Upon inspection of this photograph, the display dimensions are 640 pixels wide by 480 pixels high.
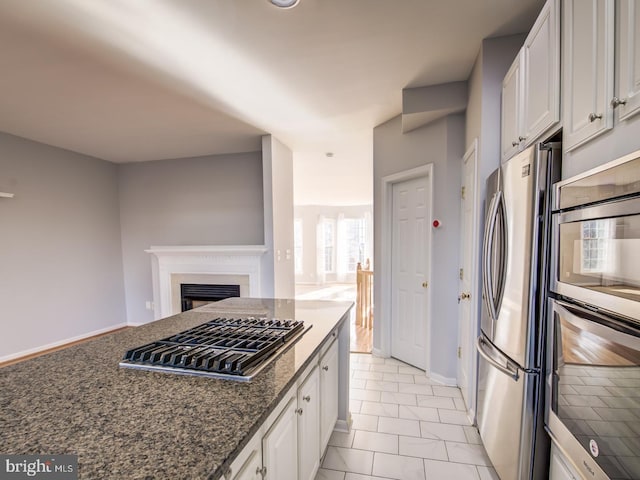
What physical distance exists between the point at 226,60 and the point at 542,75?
6.38 feet

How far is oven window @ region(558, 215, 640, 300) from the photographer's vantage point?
82 cm

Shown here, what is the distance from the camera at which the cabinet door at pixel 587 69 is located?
0.99 metres

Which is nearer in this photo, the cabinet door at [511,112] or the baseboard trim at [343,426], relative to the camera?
the cabinet door at [511,112]

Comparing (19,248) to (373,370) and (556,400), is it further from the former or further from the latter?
(556,400)

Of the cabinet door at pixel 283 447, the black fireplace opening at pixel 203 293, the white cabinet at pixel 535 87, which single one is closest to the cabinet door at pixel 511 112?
the white cabinet at pixel 535 87

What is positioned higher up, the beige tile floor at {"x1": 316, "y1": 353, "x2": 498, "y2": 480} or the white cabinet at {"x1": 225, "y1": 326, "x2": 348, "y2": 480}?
the white cabinet at {"x1": 225, "y1": 326, "x2": 348, "y2": 480}

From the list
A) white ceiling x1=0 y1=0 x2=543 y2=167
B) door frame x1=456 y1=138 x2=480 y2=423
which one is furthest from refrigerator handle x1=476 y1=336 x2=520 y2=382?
white ceiling x1=0 y1=0 x2=543 y2=167

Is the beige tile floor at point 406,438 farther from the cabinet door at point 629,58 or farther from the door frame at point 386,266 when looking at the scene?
the cabinet door at point 629,58

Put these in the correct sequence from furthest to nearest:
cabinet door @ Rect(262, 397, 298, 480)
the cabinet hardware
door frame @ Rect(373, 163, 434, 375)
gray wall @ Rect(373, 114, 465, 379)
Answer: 1. door frame @ Rect(373, 163, 434, 375)
2. gray wall @ Rect(373, 114, 465, 379)
3. cabinet door @ Rect(262, 397, 298, 480)
4. the cabinet hardware

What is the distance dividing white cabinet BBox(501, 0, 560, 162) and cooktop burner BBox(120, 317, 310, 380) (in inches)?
61.8

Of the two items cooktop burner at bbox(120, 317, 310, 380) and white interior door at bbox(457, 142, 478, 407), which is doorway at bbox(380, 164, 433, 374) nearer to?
white interior door at bbox(457, 142, 478, 407)

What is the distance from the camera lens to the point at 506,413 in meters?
1.55

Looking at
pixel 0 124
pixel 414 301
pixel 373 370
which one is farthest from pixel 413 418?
pixel 0 124

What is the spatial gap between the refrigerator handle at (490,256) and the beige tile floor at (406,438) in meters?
0.95
